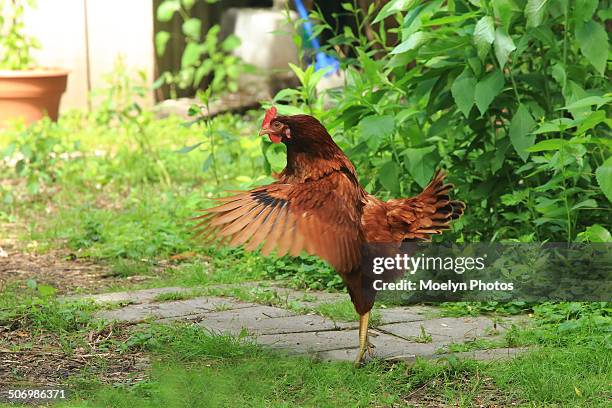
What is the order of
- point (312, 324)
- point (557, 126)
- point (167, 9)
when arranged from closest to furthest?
point (557, 126), point (312, 324), point (167, 9)

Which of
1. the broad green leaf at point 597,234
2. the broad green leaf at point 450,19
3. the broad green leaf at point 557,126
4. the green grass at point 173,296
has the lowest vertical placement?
the green grass at point 173,296

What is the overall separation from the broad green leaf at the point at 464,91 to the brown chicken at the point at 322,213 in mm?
642

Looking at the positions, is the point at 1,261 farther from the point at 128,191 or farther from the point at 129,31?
the point at 129,31

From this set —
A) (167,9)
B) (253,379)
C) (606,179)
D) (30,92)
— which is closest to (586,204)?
(606,179)

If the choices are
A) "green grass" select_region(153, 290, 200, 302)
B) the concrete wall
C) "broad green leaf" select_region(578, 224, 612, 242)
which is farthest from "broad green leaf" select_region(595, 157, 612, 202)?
the concrete wall

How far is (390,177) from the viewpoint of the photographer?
15.4 feet

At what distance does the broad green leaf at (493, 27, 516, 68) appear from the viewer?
407 cm

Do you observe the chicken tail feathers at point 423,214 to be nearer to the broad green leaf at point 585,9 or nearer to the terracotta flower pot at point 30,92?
Result: the broad green leaf at point 585,9

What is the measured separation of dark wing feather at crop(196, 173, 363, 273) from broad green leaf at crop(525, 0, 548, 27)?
3.73 ft

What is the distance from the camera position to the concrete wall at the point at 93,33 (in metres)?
9.00

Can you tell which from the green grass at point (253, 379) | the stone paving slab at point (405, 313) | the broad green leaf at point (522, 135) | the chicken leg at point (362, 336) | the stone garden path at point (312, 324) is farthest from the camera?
the broad green leaf at point (522, 135)

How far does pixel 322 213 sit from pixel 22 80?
5.47 m

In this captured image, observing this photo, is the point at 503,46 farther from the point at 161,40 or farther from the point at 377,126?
the point at 161,40

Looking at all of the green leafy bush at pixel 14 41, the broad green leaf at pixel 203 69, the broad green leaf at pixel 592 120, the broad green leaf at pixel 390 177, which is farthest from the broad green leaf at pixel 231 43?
the broad green leaf at pixel 592 120
